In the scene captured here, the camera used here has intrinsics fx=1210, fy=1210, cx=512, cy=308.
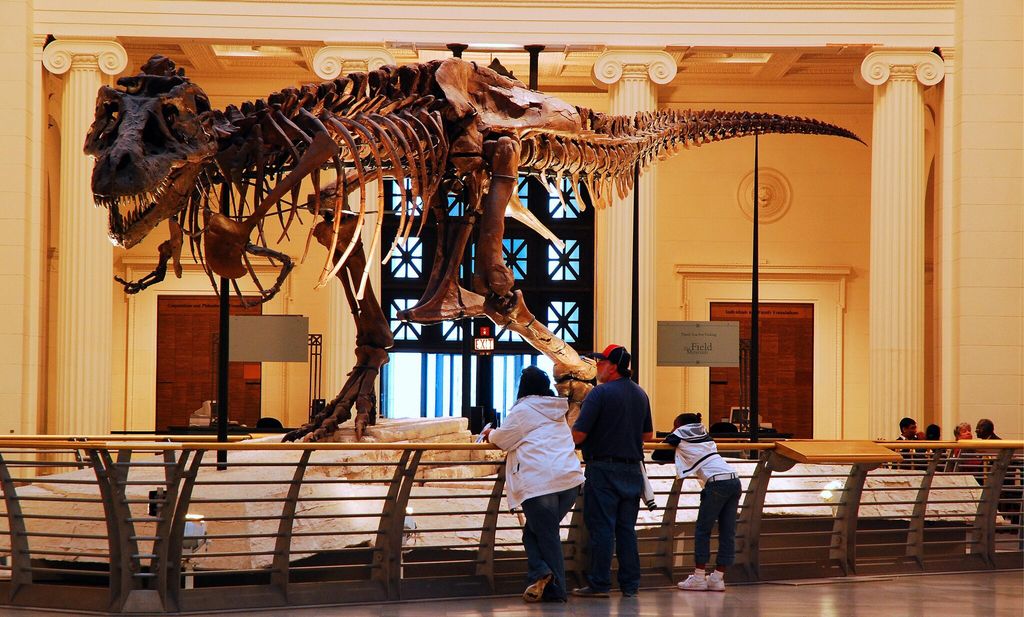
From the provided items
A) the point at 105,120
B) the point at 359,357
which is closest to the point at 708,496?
the point at 359,357

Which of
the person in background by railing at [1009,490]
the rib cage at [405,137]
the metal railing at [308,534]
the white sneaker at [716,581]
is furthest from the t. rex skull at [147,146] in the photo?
the person in background by railing at [1009,490]

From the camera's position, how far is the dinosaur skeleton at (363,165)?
25.4 feet

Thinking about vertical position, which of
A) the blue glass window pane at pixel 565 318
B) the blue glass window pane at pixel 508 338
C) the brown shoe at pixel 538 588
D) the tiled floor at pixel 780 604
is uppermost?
the blue glass window pane at pixel 565 318

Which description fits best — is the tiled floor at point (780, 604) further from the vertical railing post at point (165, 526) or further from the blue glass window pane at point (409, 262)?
the blue glass window pane at point (409, 262)

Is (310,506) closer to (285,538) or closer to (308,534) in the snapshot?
(285,538)

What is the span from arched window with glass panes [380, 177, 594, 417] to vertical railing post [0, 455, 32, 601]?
19.3m

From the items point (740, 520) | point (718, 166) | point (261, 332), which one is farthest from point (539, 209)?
point (740, 520)

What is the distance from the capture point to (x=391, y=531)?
7562 mm

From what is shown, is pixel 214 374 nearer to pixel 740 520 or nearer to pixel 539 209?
pixel 539 209

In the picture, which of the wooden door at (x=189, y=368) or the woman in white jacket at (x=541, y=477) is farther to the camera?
Answer: the wooden door at (x=189, y=368)

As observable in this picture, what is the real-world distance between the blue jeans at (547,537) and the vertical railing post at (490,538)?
0.29 m

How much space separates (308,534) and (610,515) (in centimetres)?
190

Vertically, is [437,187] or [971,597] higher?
[437,187]

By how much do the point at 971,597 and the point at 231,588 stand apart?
487cm
